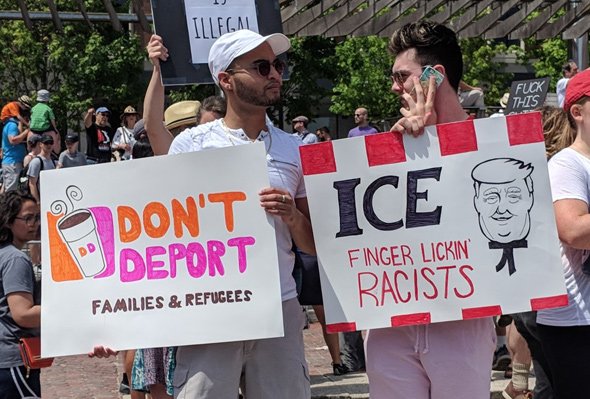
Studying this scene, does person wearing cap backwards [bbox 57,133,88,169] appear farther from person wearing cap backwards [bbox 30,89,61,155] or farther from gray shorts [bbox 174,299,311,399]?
gray shorts [bbox 174,299,311,399]

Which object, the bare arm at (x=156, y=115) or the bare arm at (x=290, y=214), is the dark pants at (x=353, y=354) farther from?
the bare arm at (x=290, y=214)

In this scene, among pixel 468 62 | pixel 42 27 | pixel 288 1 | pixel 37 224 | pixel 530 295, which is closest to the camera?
pixel 530 295

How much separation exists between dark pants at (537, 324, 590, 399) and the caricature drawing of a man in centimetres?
59

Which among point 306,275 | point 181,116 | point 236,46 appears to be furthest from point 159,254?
point 181,116

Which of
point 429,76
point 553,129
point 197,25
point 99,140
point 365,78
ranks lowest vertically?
point 429,76

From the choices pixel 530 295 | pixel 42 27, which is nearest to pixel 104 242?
pixel 530 295

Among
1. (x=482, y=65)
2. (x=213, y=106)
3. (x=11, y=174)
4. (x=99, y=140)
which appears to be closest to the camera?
(x=213, y=106)

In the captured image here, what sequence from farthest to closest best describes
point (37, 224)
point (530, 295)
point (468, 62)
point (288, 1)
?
point (468, 62) → point (288, 1) → point (37, 224) → point (530, 295)

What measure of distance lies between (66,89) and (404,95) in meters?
36.3

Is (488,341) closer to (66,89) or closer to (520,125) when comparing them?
(520,125)

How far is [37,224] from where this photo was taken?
529cm

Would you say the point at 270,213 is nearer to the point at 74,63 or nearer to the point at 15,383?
the point at 15,383

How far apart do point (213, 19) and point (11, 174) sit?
39.0 ft

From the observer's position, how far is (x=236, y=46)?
4113 mm
